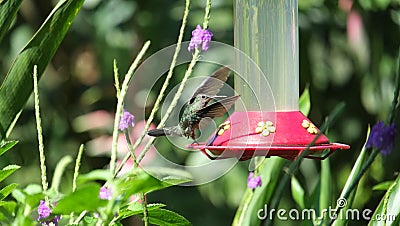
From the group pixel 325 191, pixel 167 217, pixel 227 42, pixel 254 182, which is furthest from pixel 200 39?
pixel 227 42

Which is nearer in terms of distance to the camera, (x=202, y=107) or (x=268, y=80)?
(x=202, y=107)

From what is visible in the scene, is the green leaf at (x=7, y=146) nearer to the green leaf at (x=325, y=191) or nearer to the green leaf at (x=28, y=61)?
the green leaf at (x=28, y=61)

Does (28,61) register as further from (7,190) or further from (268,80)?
(268,80)

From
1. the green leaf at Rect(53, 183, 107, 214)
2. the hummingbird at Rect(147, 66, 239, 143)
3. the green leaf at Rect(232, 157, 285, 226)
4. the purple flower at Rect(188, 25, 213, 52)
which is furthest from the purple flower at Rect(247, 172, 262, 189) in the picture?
the green leaf at Rect(53, 183, 107, 214)

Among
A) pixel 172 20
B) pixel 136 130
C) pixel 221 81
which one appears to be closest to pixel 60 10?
pixel 221 81

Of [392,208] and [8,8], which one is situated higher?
[8,8]

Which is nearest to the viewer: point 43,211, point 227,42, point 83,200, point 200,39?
point 83,200

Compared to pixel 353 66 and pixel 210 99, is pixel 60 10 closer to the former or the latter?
pixel 210 99
